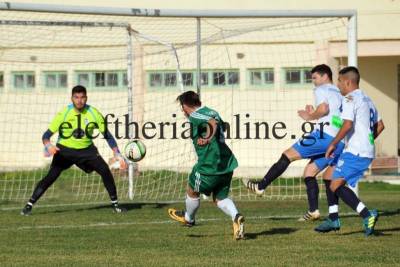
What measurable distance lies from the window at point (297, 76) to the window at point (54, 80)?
5.95 metres

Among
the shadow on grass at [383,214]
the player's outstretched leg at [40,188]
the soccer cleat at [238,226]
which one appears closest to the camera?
Result: the soccer cleat at [238,226]

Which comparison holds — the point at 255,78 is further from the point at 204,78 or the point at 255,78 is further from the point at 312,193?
the point at 312,193

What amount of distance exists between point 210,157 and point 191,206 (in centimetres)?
Result: 74

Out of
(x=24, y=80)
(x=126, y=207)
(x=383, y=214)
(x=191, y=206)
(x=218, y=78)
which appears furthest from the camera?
(x=24, y=80)

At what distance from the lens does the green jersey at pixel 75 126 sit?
47.1ft

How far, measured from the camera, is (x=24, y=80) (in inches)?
1006

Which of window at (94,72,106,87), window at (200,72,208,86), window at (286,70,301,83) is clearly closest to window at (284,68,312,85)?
window at (286,70,301,83)

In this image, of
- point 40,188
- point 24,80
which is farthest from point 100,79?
point 40,188

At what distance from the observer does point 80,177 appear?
72.8 feet

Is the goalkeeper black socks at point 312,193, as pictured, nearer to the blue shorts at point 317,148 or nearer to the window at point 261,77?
the blue shorts at point 317,148

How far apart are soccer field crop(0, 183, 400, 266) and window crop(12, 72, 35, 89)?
11.0 m

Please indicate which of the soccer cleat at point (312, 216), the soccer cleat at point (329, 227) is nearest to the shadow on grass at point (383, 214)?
the soccer cleat at point (312, 216)

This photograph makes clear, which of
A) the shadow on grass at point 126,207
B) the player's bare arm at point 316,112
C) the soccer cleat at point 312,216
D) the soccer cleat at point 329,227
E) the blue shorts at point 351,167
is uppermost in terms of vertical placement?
the player's bare arm at point 316,112

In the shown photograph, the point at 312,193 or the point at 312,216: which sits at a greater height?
the point at 312,193
